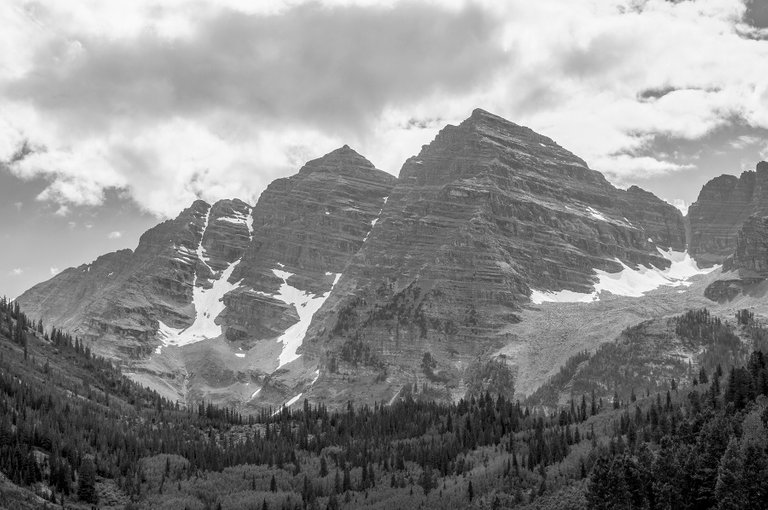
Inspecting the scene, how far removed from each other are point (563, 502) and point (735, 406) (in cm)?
4349

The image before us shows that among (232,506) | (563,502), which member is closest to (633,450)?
(563,502)

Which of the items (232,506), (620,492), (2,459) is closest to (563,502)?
(620,492)

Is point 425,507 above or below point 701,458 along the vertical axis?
below

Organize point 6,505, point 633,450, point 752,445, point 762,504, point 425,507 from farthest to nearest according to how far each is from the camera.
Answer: point 425,507 → point 633,450 → point 6,505 → point 752,445 → point 762,504

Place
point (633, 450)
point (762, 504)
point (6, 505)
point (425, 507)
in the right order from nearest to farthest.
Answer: point (762, 504) → point (6, 505) → point (633, 450) → point (425, 507)

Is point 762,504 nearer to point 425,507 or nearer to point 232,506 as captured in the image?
point 425,507

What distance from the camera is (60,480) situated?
635ft

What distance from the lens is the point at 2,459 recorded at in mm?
189250

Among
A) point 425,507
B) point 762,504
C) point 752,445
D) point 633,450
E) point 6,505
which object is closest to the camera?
point 762,504

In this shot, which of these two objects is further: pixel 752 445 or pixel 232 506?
pixel 232 506

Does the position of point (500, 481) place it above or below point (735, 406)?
below

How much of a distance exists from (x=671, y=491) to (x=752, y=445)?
1331 cm

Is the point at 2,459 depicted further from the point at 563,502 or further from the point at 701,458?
the point at 701,458

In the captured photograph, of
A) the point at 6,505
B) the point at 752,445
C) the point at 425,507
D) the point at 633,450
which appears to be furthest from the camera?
the point at 425,507
